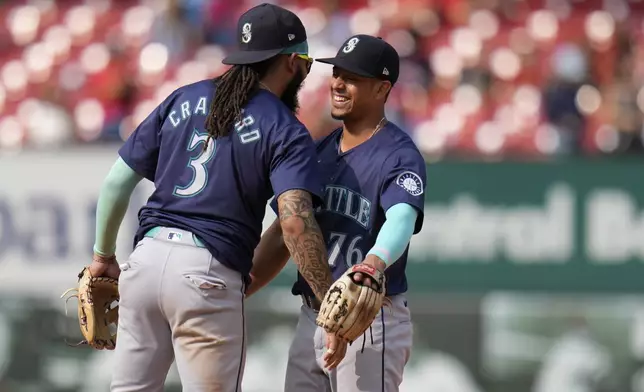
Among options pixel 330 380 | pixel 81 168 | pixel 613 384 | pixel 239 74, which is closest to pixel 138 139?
pixel 239 74

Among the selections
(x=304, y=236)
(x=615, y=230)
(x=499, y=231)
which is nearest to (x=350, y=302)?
(x=304, y=236)

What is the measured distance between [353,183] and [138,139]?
85 cm

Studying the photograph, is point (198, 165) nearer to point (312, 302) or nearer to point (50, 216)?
point (312, 302)

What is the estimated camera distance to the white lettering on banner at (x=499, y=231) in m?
7.66

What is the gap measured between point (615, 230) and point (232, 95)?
4.35 m

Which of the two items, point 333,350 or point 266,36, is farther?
point 266,36

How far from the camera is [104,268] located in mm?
4426

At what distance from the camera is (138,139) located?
13.7 feet

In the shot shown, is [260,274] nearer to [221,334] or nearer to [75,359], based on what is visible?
[221,334]

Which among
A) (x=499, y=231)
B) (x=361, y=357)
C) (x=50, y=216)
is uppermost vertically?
(x=361, y=357)

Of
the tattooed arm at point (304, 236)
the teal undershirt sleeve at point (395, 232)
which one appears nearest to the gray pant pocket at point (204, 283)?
the tattooed arm at point (304, 236)

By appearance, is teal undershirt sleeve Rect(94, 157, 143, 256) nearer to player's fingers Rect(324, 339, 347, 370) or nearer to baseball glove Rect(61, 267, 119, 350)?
baseball glove Rect(61, 267, 119, 350)

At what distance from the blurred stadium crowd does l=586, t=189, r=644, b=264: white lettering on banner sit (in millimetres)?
985

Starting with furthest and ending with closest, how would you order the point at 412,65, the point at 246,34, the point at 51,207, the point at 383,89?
the point at 412,65 < the point at 51,207 < the point at 383,89 < the point at 246,34
